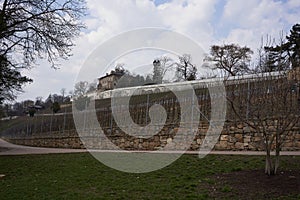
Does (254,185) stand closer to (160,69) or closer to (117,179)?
(117,179)

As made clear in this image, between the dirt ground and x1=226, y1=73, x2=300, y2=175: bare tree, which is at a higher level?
x1=226, y1=73, x2=300, y2=175: bare tree

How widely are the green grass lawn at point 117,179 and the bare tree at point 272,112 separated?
801 millimetres

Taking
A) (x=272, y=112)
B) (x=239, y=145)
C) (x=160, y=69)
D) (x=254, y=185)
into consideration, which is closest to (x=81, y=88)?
(x=160, y=69)

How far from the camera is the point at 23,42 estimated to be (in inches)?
514

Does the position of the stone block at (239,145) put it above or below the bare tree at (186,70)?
below

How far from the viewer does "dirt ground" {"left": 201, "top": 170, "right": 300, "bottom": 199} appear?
5.19 meters

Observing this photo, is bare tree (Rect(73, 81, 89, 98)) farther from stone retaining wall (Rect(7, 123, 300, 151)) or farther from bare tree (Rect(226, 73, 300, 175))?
bare tree (Rect(226, 73, 300, 175))

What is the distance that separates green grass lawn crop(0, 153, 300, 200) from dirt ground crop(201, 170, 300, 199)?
16 centimetres

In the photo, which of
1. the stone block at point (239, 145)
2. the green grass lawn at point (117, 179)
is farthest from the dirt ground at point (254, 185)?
the stone block at point (239, 145)

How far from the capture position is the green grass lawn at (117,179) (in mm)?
5777

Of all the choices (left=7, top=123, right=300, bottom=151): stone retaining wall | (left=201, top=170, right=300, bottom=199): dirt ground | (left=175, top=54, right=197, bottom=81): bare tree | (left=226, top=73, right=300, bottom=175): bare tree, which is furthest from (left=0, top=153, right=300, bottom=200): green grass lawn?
(left=175, top=54, right=197, bottom=81): bare tree

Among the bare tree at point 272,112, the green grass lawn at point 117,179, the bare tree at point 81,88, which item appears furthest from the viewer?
the bare tree at point 81,88

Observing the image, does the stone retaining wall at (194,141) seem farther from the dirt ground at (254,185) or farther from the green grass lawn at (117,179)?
the green grass lawn at (117,179)

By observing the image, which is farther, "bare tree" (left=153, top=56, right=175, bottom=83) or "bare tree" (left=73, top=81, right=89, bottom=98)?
"bare tree" (left=73, top=81, right=89, bottom=98)
